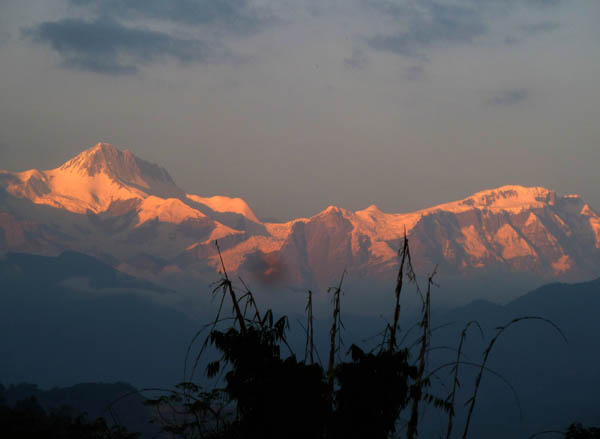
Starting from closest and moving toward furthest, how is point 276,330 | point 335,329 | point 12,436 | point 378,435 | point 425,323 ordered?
point 335,329, point 425,323, point 276,330, point 378,435, point 12,436

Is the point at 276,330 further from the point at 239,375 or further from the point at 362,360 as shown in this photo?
the point at 362,360

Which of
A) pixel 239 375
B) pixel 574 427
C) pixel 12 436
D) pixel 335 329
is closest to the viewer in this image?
pixel 335 329

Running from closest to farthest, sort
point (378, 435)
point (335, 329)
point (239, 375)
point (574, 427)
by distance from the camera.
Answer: point (335, 329) → point (239, 375) → point (378, 435) → point (574, 427)

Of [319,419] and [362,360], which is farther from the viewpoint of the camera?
[362,360]

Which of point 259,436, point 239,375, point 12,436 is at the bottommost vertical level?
point 12,436

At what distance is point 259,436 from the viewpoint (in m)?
26.2

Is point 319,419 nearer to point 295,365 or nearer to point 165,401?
A: point 295,365

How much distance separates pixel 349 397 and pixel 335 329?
1345 cm

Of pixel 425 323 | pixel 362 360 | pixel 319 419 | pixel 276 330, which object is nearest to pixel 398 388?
pixel 362 360

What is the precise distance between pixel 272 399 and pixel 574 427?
18100mm

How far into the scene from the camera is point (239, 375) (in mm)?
25281

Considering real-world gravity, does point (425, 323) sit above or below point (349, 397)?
above

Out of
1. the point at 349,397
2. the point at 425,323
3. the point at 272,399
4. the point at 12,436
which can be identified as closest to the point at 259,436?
the point at 272,399

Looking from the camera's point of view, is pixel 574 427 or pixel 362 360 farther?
pixel 574 427
